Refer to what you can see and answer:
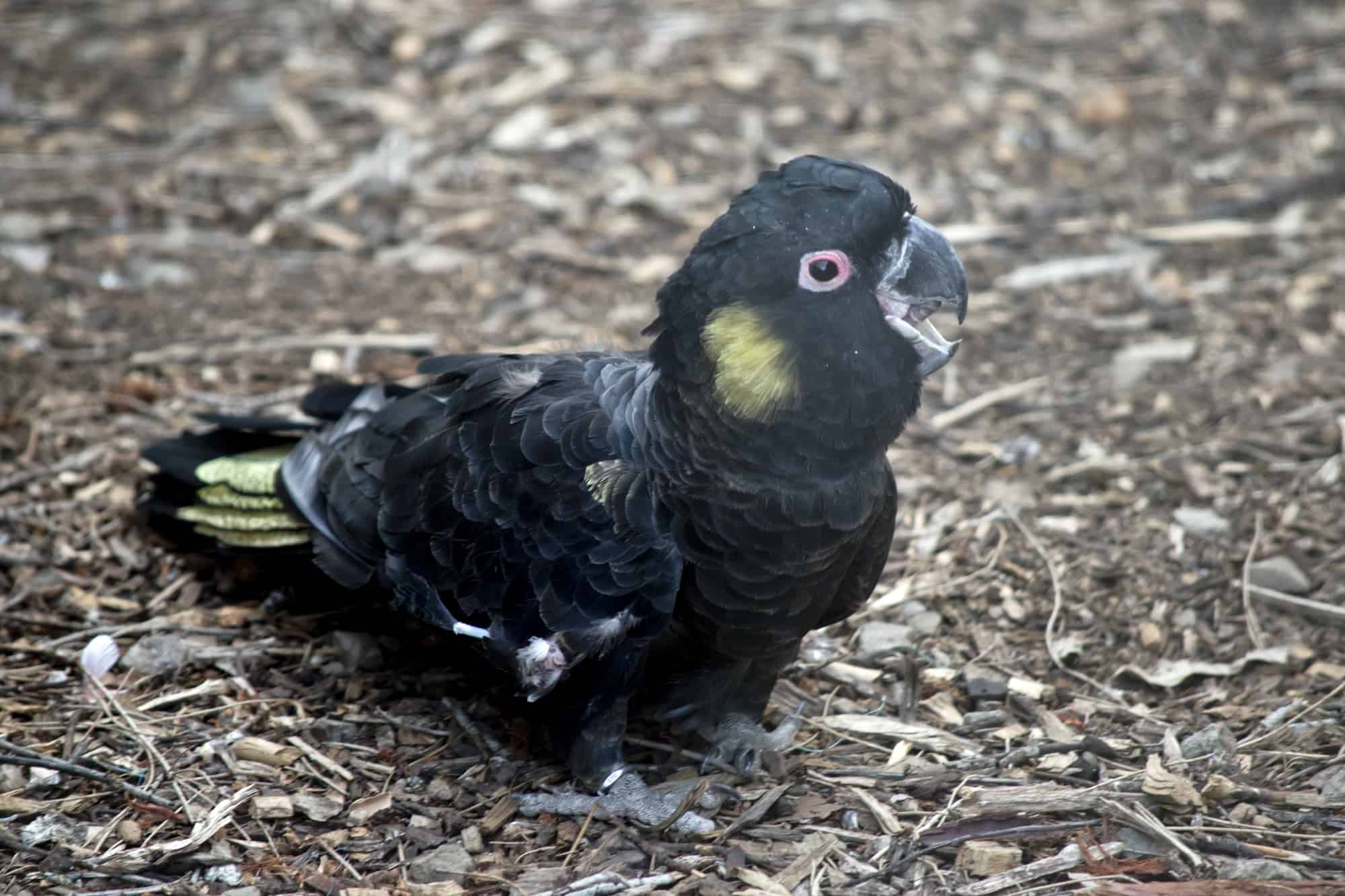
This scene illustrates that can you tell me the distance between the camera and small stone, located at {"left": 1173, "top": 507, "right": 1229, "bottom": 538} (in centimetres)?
579

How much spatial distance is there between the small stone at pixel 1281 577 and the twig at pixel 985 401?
1.72 meters

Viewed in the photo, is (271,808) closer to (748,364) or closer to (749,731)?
(749,731)

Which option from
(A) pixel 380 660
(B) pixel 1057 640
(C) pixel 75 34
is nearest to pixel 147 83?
(C) pixel 75 34

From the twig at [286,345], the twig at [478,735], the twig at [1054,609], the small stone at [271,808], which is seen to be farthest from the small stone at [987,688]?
the twig at [286,345]

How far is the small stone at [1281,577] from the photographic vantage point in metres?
5.43

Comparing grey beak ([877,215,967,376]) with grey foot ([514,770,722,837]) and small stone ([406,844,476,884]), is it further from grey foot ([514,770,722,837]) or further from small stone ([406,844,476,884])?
small stone ([406,844,476,884])

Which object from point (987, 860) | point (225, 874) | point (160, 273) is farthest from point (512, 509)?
point (160, 273)

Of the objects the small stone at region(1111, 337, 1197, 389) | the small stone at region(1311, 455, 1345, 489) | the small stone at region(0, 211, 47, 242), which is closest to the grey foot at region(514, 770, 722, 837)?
the small stone at region(1311, 455, 1345, 489)

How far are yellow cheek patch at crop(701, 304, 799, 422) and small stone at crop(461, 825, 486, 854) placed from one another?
5.67ft

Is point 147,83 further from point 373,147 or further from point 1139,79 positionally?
point 1139,79

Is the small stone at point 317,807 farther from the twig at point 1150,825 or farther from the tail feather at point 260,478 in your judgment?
the twig at point 1150,825

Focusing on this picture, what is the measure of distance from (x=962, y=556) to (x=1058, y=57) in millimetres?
5633

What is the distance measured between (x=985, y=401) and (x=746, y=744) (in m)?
2.82

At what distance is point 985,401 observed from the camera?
689 cm
